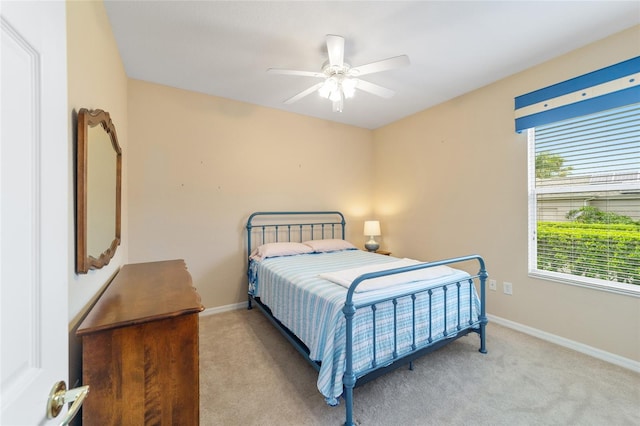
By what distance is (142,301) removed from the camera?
131 centimetres

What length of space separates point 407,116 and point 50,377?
424 centimetres

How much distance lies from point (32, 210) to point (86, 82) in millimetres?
1291

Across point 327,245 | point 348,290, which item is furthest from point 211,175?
point 348,290

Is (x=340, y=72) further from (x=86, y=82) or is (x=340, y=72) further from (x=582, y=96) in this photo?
(x=582, y=96)

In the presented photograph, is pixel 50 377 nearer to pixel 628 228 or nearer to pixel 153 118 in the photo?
pixel 153 118

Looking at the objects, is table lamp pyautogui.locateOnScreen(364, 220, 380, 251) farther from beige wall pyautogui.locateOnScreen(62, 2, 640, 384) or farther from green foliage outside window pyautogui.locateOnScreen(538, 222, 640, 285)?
green foliage outside window pyautogui.locateOnScreen(538, 222, 640, 285)

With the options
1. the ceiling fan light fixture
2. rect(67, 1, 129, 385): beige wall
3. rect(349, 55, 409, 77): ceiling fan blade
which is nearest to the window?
rect(349, 55, 409, 77): ceiling fan blade

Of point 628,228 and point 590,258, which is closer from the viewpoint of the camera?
point 628,228

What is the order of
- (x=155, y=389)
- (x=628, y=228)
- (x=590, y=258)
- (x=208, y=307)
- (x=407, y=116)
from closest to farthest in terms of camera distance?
(x=155, y=389) → (x=628, y=228) → (x=590, y=258) → (x=208, y=307) → (x=407, y=116)

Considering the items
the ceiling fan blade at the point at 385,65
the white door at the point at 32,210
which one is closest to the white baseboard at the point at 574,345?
the ceiling fan blade at the point at 385,65

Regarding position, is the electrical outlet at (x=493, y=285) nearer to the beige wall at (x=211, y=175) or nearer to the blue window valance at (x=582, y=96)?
the blue window valance at (x=582, y=96)

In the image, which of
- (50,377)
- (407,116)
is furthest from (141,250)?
(407,116)

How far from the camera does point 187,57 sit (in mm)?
2432

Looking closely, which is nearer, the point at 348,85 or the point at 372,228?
the point at 348,85
